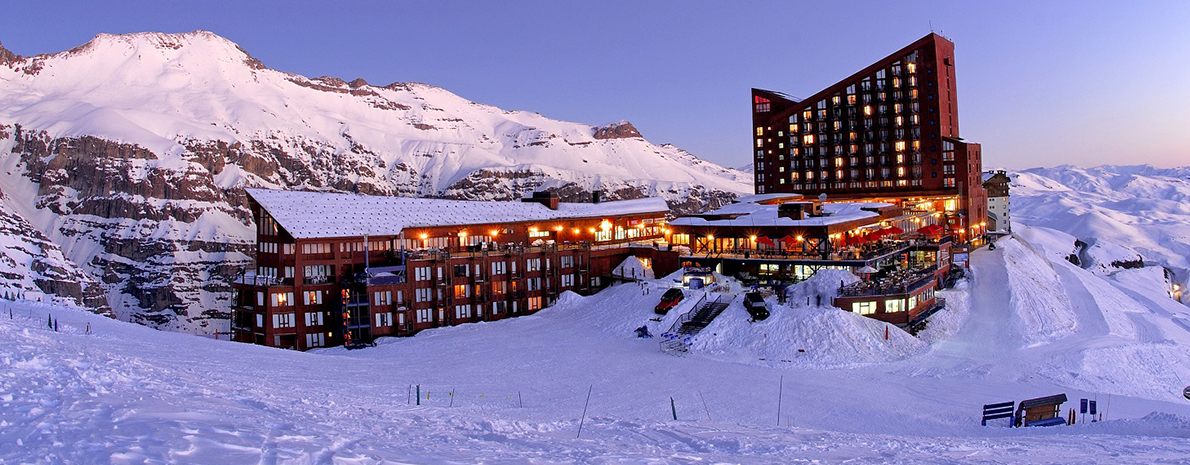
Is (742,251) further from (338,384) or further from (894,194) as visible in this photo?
(894,194)

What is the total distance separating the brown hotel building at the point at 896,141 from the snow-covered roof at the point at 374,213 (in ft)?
161

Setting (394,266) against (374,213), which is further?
(374,213)

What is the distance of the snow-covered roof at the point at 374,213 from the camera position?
61.0 meters

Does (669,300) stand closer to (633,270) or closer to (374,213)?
(633,270)

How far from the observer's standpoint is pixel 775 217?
66.6m

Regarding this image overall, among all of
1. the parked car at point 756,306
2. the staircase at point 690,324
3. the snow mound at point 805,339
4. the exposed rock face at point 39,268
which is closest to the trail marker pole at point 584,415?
the staircase at point 690,324

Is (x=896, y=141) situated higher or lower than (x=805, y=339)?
higher

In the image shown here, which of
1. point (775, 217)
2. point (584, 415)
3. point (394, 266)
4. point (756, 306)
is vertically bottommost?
point (584, 415)

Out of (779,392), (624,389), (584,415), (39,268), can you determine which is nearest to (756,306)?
(779,392)

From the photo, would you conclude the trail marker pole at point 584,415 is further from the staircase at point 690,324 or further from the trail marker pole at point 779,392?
the staircase at point 690,324

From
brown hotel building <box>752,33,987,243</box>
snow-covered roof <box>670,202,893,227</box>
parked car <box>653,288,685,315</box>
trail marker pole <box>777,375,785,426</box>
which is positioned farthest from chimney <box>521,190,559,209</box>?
brown hotel building <box>752,33,987,243</box>

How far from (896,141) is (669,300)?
6894cm

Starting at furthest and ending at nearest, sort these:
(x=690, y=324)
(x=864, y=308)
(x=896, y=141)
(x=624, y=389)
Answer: (x=896, y=141) → (x=864, y=308) → (x=690, y=324) → (x=624, y=389)

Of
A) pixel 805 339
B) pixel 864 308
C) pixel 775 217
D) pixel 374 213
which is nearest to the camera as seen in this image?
pixel 805 339
